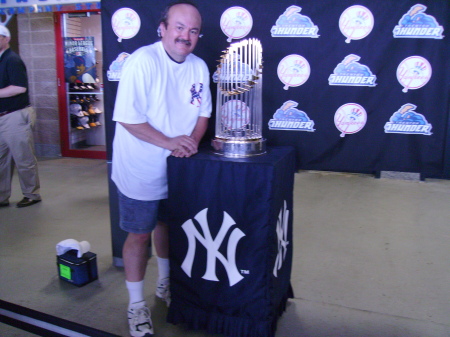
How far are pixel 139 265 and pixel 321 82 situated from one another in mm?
1318

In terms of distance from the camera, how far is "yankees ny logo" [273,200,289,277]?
1.85m

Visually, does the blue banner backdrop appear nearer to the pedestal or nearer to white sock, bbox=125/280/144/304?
the pedestal

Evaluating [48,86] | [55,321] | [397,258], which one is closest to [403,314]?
[397,258]

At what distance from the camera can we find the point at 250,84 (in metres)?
1.91

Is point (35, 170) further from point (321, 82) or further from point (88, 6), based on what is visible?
point (321, 82)

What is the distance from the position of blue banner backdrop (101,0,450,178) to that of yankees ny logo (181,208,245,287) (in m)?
0.67

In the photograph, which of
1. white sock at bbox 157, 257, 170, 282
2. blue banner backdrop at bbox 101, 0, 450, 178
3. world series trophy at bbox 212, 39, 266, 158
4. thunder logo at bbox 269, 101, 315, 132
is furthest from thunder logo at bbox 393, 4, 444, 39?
white sock at bbox 157, 257, 170, 282

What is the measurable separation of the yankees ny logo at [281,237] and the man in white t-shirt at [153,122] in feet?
1.72

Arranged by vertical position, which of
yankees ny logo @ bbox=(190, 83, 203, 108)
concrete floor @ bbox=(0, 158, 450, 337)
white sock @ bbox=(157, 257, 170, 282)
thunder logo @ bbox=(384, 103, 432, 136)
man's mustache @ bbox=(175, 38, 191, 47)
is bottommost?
concrete floor @ bbox=(0, 158, 450, 337)

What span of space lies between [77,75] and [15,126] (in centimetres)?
265

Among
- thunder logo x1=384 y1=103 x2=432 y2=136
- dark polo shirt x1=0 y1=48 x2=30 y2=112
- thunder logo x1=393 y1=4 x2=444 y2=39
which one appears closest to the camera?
thunder logo x1=393 y1=4 x2=444 y2=39

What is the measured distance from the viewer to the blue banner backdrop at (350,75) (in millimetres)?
1987

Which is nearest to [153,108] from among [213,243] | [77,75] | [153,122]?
[153,122]

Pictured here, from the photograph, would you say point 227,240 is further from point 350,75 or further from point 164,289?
point 350,75
